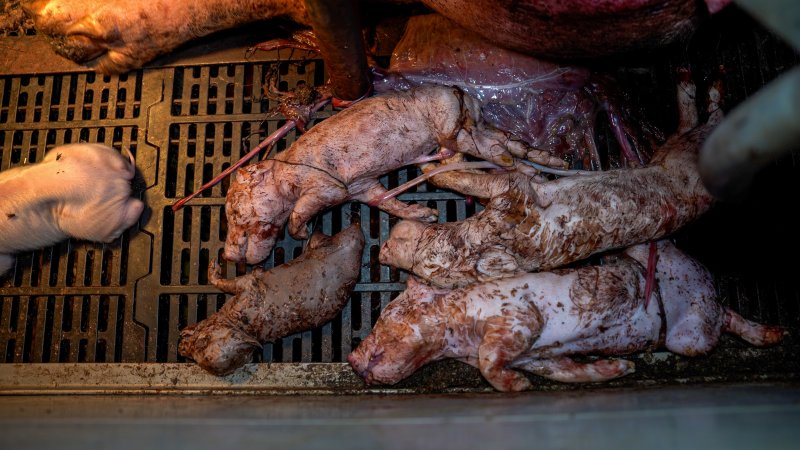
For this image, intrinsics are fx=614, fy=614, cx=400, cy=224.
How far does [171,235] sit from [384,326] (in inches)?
47.6

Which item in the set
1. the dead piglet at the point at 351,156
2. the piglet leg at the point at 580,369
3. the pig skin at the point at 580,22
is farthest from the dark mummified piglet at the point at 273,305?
the pig skin at the point at 580,22

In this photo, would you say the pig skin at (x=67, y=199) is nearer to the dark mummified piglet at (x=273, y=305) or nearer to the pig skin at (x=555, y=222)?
the dark mummified piglet at (x=273, y=305)

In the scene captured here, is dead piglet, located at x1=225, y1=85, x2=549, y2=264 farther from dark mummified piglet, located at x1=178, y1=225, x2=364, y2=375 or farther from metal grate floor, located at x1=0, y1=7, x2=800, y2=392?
metal grate floor, located at x1=0, y1=7, x2=800, y2=392

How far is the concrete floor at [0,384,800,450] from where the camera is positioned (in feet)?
5.25

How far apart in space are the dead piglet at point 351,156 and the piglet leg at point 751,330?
1.07m

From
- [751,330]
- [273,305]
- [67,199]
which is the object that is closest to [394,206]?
[273,305]

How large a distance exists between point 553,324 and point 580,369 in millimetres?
223

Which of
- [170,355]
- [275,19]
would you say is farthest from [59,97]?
[170,355]

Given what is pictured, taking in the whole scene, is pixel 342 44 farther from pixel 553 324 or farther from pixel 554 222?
pixel 553 324

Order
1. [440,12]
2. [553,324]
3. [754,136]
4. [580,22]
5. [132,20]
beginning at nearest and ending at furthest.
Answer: [754,136], [580,22], [553,324], [440,12], [132,20]

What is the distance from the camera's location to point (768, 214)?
110 inches

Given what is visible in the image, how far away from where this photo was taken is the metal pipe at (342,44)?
2.10 m

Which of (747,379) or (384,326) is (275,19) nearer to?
(384,326)

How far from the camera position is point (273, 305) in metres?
2.59
